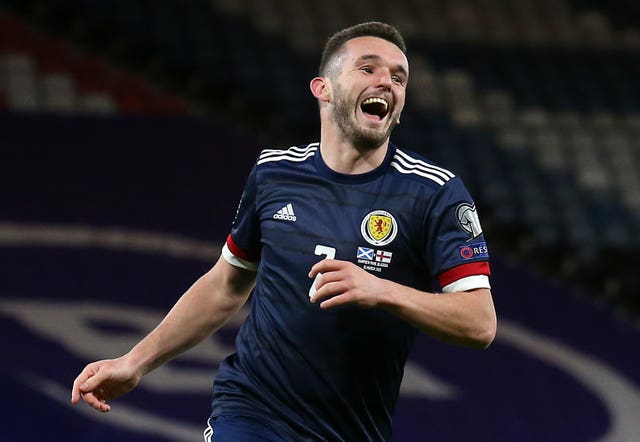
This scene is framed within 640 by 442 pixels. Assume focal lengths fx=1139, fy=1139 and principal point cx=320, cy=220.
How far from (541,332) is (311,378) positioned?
5.21 metres

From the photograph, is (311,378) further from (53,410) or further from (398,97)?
(53,410)

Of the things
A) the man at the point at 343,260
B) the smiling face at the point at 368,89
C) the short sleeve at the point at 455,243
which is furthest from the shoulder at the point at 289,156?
the short sleeve at the point at 455,243

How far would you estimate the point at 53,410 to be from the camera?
6426 mm

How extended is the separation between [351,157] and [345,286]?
2.12 feet

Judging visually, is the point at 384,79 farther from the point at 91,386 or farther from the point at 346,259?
the point at 91,386

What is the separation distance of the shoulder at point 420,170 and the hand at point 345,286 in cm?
48

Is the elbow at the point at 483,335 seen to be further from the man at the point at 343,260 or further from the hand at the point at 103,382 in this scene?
the hand at the point at 103,382

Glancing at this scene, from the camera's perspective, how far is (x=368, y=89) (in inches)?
118

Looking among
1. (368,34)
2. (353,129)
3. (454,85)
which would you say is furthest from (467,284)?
(454,85)

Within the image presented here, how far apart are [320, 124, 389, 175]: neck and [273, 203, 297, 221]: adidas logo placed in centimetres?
16

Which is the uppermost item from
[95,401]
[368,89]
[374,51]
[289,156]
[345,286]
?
[374,51]

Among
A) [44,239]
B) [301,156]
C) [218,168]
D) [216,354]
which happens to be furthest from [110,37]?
[301,156]

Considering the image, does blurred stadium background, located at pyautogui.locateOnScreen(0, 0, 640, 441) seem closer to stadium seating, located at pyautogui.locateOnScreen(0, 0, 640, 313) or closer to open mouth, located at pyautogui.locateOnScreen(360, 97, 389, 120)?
stadium seating, located at pyautogui.locateOnScreen(0, 0, 640, 313)

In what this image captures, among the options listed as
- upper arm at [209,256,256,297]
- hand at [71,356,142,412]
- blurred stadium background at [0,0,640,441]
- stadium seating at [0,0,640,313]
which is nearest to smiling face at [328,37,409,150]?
upper arm at [209,256,256,297]
